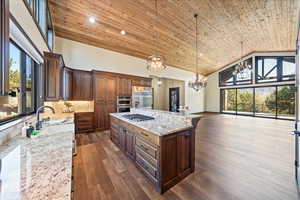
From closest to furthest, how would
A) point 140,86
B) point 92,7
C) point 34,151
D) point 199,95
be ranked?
point 34,151, point 92,7, point 140,86, point 199,95

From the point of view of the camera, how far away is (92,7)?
11.4 ft

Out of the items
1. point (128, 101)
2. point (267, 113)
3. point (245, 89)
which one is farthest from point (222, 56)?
point (128, 101)

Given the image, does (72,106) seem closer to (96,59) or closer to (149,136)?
(96,59)

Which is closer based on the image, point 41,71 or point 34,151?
point 34,151

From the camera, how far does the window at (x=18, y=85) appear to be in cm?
170

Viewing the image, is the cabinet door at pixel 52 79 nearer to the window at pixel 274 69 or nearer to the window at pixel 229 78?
the window at pixel 229 78

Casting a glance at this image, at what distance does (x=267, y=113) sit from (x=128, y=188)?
9767mm

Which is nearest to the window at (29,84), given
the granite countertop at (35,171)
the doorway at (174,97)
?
the granite countertop at (35,171)

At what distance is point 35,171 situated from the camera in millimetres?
830

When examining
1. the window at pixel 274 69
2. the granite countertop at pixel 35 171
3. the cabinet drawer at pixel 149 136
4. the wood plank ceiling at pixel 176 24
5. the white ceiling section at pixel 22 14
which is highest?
the wood plank ceiling at pixel 176 24

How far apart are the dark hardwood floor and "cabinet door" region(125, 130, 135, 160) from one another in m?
0.19

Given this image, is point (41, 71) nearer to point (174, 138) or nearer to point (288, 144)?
point (174, 138)

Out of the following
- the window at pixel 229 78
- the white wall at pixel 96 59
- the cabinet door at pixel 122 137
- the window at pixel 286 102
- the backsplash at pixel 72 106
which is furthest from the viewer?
the window at pixel 229 78

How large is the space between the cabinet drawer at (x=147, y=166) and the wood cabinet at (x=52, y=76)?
261 cm
